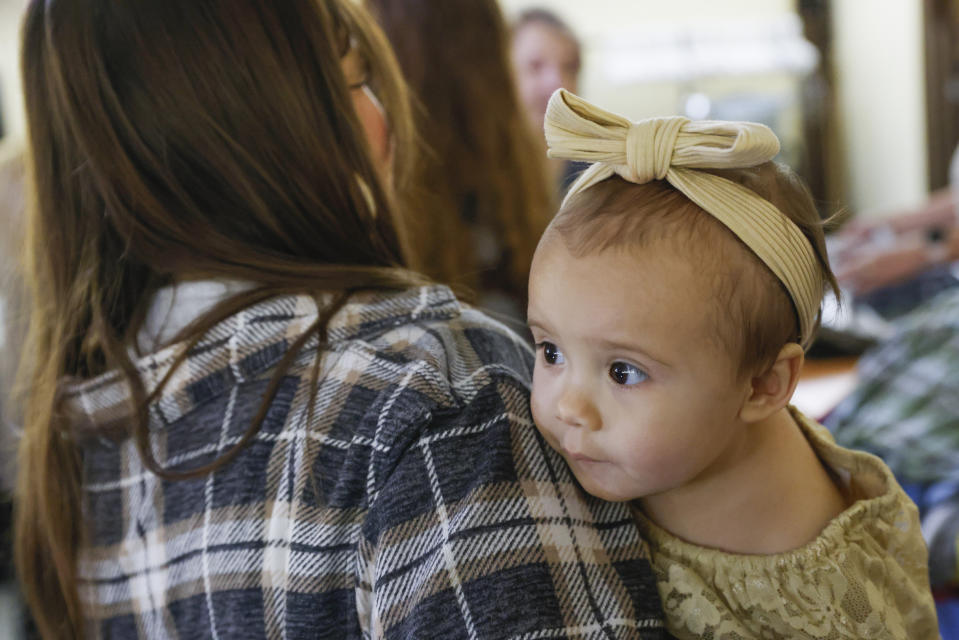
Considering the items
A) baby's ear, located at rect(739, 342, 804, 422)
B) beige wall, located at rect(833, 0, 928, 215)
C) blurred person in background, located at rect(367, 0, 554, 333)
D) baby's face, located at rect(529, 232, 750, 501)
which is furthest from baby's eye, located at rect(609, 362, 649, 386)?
beige wall, located at rect(833, 0, 928, 215)

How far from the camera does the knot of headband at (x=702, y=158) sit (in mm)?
712

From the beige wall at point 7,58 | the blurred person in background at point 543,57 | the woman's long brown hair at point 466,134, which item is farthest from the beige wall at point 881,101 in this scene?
the beige wall at point 7,58

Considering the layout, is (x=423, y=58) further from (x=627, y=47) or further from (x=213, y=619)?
(x=627, y=47)

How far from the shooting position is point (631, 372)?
2.39 ft

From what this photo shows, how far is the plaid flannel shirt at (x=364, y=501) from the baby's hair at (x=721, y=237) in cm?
15

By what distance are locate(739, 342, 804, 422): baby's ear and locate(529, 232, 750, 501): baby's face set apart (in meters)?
0.01

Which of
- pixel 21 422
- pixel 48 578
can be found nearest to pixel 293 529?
pixel 48 578

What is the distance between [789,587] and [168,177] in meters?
0.65

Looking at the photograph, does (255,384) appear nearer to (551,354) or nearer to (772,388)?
(551,354)

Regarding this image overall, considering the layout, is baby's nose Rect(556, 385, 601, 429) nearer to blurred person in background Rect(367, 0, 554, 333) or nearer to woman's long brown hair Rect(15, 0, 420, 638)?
woman's long brown hair Rect(15, 0, 420, 638)

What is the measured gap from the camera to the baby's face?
2.30 ft

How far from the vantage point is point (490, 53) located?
1.92 metres

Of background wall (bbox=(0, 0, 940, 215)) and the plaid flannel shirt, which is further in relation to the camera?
background wall (bbox=(0, 0, 940, 215))

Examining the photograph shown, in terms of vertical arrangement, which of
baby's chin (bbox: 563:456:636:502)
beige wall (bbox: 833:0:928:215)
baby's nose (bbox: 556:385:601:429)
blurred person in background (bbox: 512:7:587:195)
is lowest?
beige wall (bbox: 833:0:928:215)
